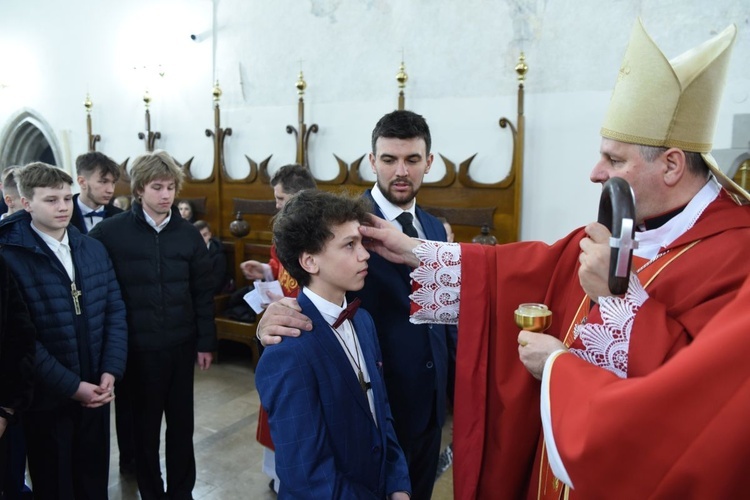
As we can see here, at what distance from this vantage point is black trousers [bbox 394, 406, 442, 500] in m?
2.03

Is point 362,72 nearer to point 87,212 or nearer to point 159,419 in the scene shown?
point 87,212

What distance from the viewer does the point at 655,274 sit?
1272 mm

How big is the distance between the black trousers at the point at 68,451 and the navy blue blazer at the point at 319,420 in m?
1.39

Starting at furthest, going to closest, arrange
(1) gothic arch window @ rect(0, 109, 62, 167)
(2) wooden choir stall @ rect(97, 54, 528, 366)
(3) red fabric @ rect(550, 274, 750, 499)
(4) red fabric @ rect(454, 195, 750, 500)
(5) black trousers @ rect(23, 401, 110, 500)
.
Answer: (1) gothic arch window @ rect(0, 109, 62, 167) → (2) wooden choir stall @ rect(97, 54, 528, 366) → (5) black trousers @ rect(23, 401, 110, 500) → (4) red fabric @ rect(454, 195, 750, 500) → (3) red fabric @ rect(550, 274, 750, 499)

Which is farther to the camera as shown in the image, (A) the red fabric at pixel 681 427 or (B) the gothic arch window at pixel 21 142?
(B) the gothic arch window at pixel 21 142

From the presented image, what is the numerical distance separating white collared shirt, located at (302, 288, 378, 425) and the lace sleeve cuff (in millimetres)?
220

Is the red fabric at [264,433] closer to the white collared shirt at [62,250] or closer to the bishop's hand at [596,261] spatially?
the white collared shirt at [62,250]

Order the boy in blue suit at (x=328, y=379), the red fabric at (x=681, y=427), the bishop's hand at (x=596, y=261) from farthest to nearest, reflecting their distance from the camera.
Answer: the boy in blue suit at (x=328, y=379)
the bishop's hand at (x=596, y=261)
the red fabric at (x=681, y=427)

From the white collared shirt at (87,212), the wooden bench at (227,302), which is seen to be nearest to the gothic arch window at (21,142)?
the wooden bench at (227,302)

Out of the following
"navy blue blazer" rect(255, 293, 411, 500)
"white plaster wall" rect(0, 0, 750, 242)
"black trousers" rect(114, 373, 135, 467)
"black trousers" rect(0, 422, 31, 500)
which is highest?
"white plaster wall" rect(0, 0, 750, 242)

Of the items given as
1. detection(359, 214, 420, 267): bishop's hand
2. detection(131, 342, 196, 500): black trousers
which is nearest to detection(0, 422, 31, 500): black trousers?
detection(131, 342, 196, 500): black trousers

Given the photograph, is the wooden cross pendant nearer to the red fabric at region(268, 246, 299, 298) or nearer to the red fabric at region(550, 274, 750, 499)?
the red fabric at region(268, 246, 299, 298)

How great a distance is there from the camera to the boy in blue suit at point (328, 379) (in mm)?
1401

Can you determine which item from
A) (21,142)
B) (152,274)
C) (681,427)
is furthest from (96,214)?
(21,142)
